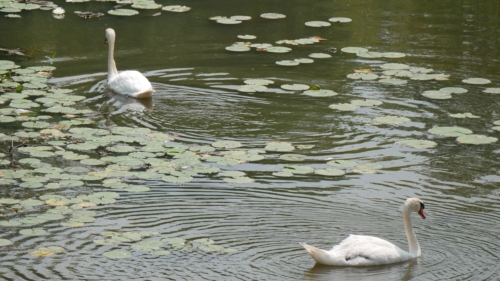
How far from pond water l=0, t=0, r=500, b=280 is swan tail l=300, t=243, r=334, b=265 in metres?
0.10

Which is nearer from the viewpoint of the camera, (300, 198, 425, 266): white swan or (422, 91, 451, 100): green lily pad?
(300, 198, 425, 266): white swan

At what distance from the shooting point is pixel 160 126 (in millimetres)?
11094

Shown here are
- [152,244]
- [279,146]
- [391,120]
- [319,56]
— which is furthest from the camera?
[319,56]

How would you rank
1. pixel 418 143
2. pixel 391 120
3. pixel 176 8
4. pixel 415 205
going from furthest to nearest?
pixel 176 8 < pixel 391 120 < pixel 418 143 < pixel 415 205

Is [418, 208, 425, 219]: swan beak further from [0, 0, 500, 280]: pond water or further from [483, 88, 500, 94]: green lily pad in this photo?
[483, 88, 500, 94]: green lily pad

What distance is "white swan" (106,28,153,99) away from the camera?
12.3 m

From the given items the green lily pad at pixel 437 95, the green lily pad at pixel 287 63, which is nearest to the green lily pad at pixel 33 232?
the green lily pad at pixel 437 95

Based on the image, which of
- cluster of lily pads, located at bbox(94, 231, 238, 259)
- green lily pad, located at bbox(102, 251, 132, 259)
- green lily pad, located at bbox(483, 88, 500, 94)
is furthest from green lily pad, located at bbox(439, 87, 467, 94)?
green lily pad, located at bbox(102, 251, 132, 259)

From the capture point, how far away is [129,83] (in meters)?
12.5

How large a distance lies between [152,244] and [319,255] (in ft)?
4.82

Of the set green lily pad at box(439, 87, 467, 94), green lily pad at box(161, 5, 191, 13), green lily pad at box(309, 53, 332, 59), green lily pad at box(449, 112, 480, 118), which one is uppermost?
green lily pad at box(161, 5, 191, 13)

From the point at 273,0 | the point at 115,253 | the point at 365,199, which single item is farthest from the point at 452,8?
the point at 115,253

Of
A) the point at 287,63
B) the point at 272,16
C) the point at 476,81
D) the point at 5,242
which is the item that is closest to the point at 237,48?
the point at 287,63

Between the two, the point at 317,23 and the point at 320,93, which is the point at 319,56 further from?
the point at 317,23
